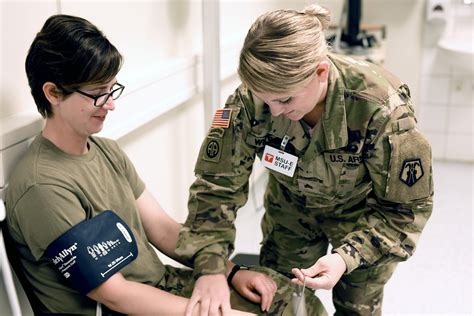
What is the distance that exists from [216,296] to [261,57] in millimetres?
609

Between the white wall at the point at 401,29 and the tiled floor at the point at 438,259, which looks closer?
the tiled floor at the point at 438,259

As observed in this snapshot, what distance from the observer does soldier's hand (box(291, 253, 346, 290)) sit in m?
1.40

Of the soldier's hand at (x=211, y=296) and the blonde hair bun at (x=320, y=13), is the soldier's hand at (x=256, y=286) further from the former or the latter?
the blonde hair bun at (x=320, y=13)

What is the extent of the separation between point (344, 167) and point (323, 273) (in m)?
0.31

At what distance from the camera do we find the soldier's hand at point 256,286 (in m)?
1.57

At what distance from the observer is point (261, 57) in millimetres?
1337

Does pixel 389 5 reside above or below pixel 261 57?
below

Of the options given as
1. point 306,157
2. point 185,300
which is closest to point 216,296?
point 185,300

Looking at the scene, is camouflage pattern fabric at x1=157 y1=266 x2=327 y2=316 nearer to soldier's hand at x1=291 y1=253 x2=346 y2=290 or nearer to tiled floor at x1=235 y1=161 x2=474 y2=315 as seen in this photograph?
soldier's hand at x1=291 y1=253 x2=346 y2=290

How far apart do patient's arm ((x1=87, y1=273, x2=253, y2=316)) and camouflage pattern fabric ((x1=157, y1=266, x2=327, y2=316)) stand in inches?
3.5

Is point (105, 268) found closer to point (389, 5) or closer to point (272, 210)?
point (272, 210)

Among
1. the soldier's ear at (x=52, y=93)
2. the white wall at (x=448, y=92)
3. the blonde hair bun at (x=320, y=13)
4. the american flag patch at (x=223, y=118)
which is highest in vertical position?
the blonde hair bun at (x=320, y=13)

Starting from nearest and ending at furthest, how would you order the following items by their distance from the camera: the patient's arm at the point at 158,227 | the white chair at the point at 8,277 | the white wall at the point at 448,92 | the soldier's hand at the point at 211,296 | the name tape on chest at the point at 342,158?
the white chair at the point at 8,277 < the soldier's hand at the point at 211,296 < the name tape on chest at the point at 342,158 < the patient's arm at the point at 158,227 < the white wall at the point at 448,92

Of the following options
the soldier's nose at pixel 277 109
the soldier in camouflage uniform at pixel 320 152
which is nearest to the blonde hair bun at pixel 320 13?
the soldier in camouflage uniform at pixel 320 152
